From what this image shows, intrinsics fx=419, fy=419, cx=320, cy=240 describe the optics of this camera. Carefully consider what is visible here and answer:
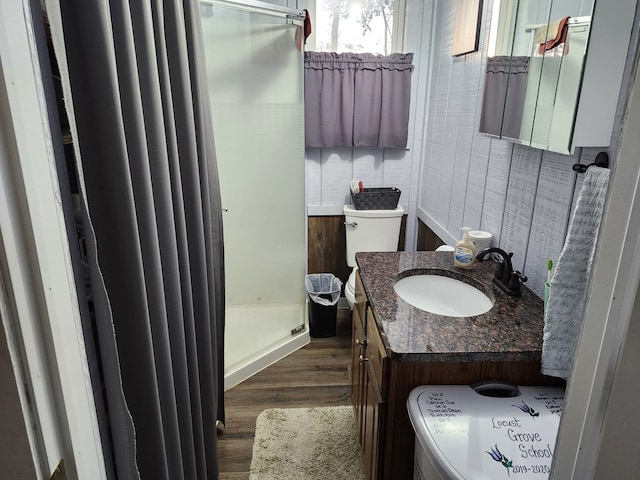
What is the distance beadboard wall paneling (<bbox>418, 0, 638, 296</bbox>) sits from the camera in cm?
137

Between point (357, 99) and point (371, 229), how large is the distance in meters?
0.87

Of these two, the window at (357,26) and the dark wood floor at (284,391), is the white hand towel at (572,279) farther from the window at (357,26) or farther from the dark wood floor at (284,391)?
the window at (357,26)

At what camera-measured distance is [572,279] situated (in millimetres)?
1077

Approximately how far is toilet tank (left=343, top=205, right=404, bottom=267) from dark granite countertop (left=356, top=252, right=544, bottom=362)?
1127mm

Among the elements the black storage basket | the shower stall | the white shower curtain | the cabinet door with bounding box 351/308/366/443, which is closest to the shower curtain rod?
the shower stall

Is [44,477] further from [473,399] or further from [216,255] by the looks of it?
[216,255]

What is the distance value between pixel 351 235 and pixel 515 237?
1.32m

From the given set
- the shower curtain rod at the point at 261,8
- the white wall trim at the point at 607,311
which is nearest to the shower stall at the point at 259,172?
the shower curtain rod at the point at 261,8

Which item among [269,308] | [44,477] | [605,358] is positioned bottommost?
[269,308]

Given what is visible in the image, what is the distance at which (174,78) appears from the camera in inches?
43.1

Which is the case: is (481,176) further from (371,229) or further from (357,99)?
(357,99)

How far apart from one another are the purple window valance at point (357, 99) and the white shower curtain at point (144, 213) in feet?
5.02

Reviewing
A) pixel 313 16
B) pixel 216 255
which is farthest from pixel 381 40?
pixel 216 255

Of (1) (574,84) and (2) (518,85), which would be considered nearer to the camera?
(1) (574,84)
